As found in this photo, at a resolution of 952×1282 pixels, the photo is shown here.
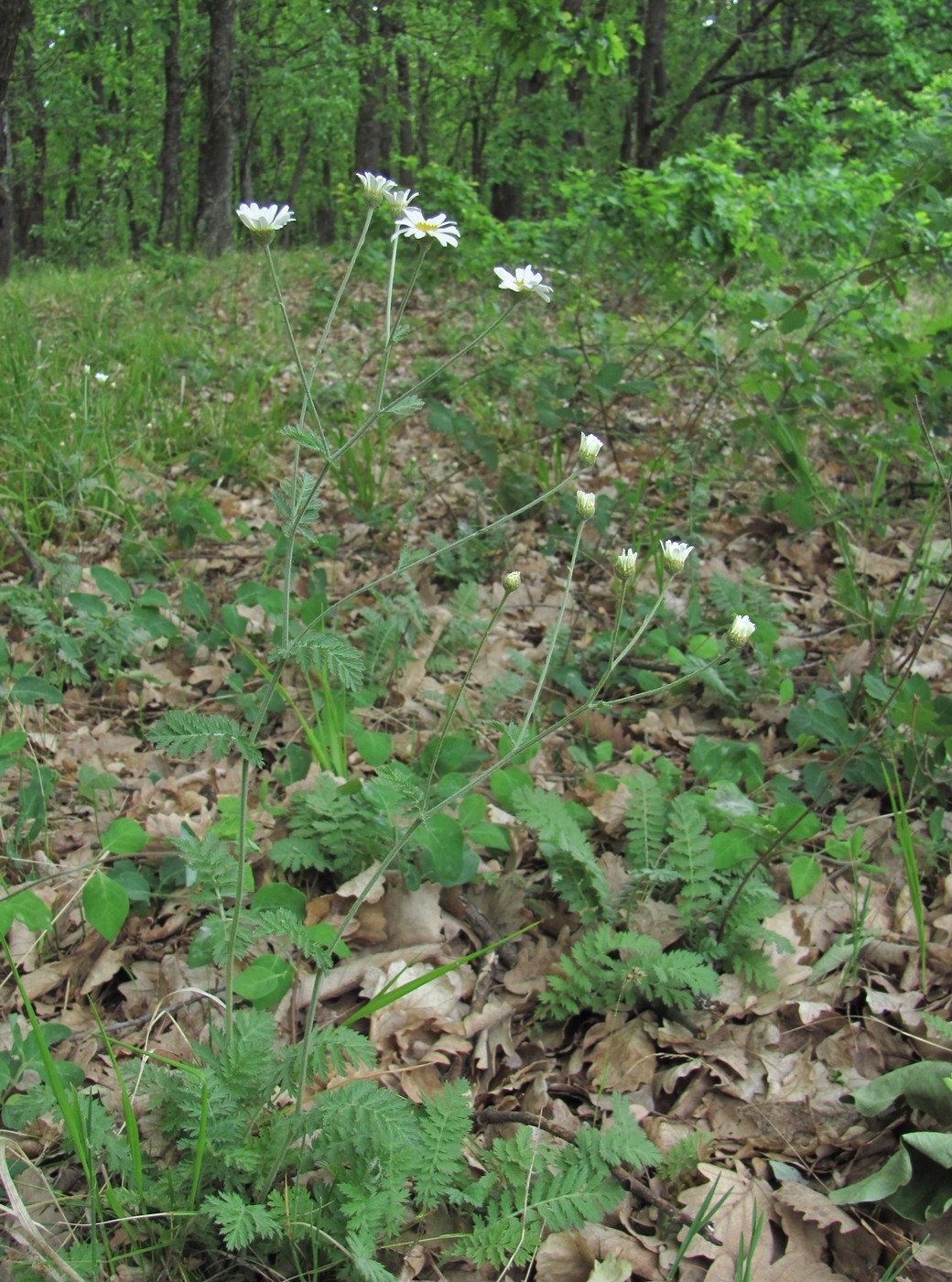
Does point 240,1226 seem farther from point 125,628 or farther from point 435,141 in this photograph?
point 435,141

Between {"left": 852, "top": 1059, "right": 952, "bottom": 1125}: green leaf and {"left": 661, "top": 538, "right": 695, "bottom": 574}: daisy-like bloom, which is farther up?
{"left": 661, "top": 538, "right": 695, "bottom": 574}: daisy-like bloom

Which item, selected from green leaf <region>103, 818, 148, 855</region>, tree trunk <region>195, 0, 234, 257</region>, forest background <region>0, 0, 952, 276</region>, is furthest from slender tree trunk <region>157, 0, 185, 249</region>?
green leaf <region>103, 818, 148, 855</region>

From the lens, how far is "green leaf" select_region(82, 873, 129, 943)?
150 cm

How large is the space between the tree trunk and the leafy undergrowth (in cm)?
689

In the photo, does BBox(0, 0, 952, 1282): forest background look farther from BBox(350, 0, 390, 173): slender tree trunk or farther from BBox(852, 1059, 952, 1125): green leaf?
BBox(350, 0, 390, 173): slender tree trunk

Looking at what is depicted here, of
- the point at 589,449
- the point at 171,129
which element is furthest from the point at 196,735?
the point at 171,129

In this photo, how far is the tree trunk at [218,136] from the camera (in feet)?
28.9

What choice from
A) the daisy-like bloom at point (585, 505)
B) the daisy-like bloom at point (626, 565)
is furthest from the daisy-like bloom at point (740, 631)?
the daisy-like bloom at point (585, 505)

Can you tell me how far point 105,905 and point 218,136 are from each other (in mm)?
9891

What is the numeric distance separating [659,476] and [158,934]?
258 centimetres

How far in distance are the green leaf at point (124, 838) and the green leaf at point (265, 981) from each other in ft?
1.08

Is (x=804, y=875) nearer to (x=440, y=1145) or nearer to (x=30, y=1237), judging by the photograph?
(x=440, y=1145)

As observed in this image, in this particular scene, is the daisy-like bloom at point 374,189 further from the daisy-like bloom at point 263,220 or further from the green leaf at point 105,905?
the green leaf at point 105,905

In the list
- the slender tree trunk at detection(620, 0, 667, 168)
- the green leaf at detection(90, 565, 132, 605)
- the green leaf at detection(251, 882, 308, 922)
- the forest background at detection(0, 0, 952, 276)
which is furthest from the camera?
the slender tree trunk at detection(620, 0, 667, 168)
